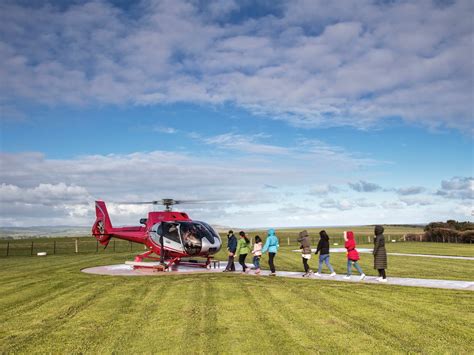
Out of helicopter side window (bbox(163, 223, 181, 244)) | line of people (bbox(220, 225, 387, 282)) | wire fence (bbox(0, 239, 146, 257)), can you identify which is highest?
helicopter side window (bbox(163, 223, 181, 244))

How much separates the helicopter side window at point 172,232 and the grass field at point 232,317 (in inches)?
173

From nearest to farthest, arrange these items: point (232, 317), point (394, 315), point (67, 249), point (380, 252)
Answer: point (232, 317)
point (394, 315)
point (380, 252)
point (67, 249)

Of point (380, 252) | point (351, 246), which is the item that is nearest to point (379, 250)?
point (380, 252)

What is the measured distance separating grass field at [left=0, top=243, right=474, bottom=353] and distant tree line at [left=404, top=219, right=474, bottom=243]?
149ft

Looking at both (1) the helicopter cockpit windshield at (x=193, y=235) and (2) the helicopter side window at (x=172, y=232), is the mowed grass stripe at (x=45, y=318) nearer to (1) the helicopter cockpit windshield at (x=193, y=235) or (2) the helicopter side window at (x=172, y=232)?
(1) the helicopter cockpit windshield at (x=193, y=235)

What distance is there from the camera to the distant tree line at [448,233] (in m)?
52.6

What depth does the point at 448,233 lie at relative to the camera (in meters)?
55.1

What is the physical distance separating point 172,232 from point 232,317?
10.9 metres

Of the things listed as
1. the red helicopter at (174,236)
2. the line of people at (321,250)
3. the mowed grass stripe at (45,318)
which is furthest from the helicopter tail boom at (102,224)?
the mowed grass stripe at (45,318)

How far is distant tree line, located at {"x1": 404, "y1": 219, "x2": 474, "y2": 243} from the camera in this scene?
52.6 m

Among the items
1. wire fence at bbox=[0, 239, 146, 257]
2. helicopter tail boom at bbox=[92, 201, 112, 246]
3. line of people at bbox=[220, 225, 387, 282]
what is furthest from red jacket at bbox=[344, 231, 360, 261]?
wire fence at bbox=[0, 239, 146, 257]

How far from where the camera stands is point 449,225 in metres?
60.4

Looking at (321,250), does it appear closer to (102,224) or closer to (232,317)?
(232,317)

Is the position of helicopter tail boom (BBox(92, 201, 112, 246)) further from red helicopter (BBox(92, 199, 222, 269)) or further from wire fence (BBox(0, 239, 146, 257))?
wire fence (BBox(0, 239, 146, 257))
